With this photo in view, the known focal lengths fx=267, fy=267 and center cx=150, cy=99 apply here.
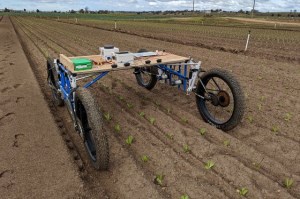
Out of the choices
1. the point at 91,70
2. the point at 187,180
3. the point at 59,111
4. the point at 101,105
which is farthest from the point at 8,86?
the point at 187,180

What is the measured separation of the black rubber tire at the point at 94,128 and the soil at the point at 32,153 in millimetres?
316

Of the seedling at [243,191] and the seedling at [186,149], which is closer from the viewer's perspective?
the seedling at [243,191]

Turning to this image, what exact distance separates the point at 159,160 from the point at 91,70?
5.92ft

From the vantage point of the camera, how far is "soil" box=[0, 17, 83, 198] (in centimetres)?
322

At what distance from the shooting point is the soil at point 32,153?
3.22 metres

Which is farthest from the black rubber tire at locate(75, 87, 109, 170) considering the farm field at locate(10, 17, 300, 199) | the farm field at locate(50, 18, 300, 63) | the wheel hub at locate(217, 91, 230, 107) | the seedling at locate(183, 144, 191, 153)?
the farm field at locate(50, 18, 300, 63)

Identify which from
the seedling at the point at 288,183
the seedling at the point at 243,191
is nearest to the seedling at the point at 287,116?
the seedling at the point at 288,183

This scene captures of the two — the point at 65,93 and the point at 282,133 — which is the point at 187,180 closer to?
the point at 282,133

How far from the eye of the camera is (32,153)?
398 centimetres

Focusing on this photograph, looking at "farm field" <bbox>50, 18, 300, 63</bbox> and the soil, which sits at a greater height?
"farm field" <bbox>50, 18, 300, 63</bbox>

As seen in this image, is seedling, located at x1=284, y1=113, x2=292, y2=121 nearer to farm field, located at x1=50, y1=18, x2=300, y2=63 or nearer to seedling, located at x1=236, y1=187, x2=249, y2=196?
seedling, located at x1=236, y1=187, x2=249, y2=196

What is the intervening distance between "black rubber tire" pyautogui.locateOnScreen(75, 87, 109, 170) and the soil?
32 cm

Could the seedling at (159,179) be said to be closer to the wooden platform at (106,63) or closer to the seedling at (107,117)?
the wooden platform at (106,63)

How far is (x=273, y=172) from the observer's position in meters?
3.54
